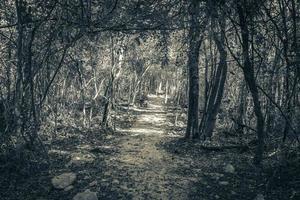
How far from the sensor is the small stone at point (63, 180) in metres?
8.34

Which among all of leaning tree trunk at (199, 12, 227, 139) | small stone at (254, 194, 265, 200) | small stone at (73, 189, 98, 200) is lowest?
small stone at (73, 189, 98, 200)

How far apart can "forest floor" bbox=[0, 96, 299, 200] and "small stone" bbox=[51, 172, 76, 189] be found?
0.10 meters

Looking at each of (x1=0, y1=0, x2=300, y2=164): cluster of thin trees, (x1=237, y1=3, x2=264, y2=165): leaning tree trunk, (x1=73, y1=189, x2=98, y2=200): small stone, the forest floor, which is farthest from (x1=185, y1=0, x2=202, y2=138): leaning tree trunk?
(x1=73, y1=189, x2=98, y2=200): small stone

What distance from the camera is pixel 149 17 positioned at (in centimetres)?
722

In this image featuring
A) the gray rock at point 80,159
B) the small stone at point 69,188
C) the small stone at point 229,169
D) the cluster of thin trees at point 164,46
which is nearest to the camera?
the cluster of thin trees at point 164,46

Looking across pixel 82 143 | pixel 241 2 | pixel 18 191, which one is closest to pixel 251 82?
pixel 241 2

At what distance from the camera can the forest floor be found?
8062 mm

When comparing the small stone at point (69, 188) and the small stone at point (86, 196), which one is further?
the small stone at point (69, 188)

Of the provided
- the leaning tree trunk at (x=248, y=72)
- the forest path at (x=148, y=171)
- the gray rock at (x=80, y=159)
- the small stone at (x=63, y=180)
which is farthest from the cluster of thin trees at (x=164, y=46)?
the forest path at (x=148, y=171)

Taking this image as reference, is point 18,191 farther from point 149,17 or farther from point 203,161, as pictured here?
point 203,161

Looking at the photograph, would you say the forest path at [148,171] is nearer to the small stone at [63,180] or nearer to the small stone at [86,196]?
the small stone at [86,196]

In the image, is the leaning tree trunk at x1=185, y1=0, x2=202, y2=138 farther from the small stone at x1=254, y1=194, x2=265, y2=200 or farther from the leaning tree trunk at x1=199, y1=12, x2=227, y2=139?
the small stone at x1=254, y1=194, x2=265, y2=200

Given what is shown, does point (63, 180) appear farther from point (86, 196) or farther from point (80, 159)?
point (80, 159)

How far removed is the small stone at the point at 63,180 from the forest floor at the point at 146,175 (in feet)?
0.34
